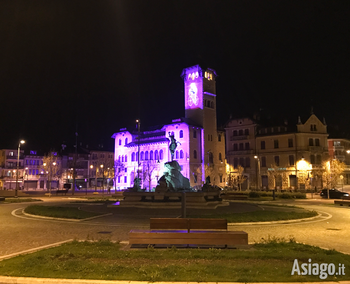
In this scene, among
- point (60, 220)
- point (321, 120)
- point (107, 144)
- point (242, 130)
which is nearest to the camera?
point (60, 220)

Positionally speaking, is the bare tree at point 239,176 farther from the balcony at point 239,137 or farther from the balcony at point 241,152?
the balcony at point 239,137

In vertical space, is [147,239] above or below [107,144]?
below

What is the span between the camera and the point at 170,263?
874 centimetres

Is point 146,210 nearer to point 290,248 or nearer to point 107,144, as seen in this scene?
point 290,248

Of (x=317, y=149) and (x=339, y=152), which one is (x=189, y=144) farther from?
(x=339, y=152)

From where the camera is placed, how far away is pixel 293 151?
2478 inches

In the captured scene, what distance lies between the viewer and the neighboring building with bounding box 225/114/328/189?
202ft

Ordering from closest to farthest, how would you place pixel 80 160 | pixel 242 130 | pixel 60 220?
1. pixel 60 220
2. pixel 242 130
3. pixel 80 160

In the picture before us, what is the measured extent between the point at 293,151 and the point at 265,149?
6566 mm

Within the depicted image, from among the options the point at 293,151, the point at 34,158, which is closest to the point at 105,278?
the point at 293,151

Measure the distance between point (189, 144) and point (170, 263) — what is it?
65.2 meters

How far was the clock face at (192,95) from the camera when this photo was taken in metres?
81.5

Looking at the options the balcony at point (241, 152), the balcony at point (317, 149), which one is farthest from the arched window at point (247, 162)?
the balcony at point (317, 149)

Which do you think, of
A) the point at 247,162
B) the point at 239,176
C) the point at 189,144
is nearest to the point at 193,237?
the point at 239,176
